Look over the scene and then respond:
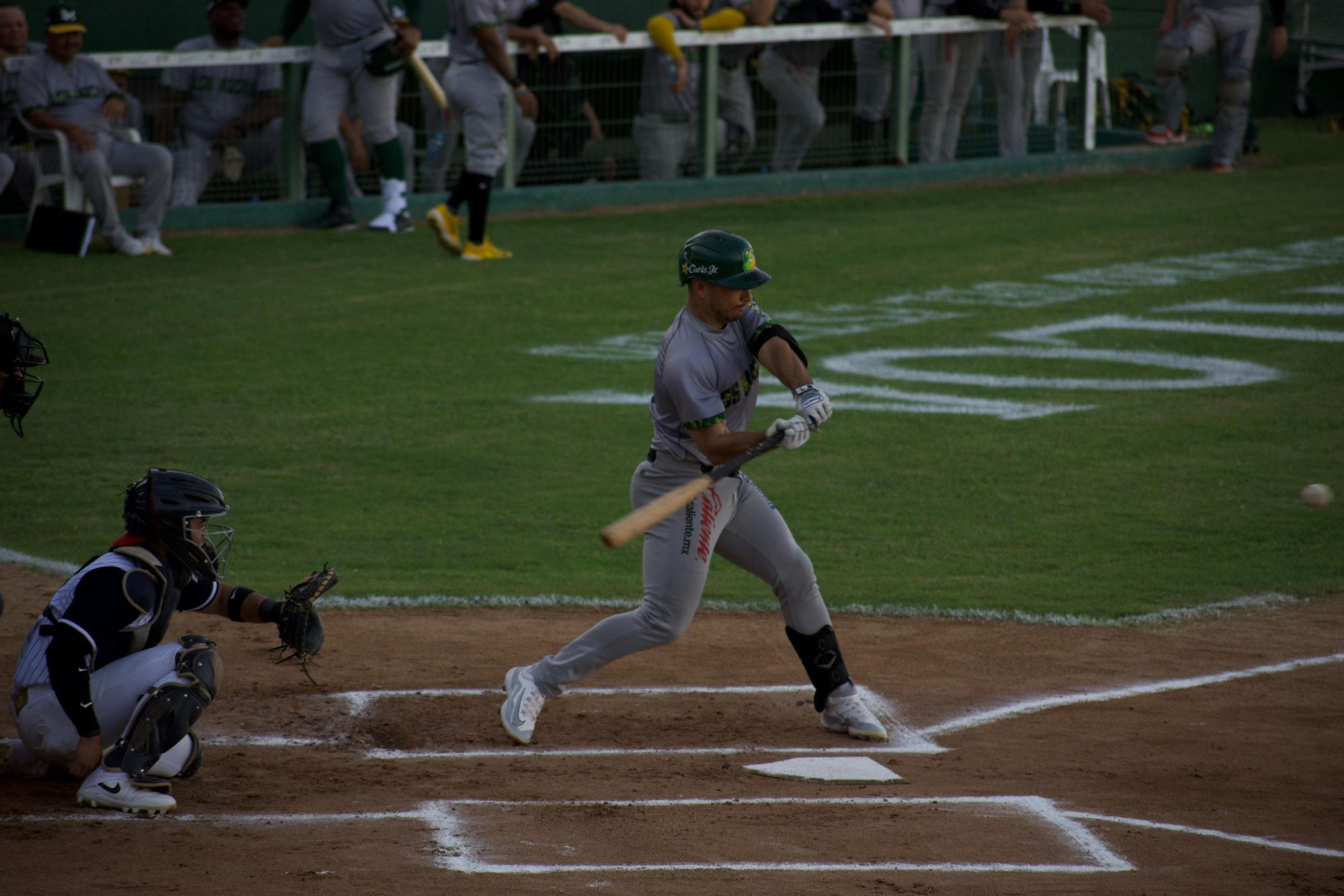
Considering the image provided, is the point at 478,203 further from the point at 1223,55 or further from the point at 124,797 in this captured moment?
the point at 124,797

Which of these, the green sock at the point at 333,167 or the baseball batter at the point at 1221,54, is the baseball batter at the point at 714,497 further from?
the baseball batter at the point at 1221,54

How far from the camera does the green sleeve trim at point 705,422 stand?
5.41 m

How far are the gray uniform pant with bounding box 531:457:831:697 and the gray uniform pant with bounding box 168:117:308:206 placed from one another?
427 inches

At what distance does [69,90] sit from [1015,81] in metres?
10.7

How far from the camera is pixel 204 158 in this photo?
15.5 metres

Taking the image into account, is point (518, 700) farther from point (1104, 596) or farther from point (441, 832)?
point (1104, 596)

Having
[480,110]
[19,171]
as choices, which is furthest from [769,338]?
[19,171]

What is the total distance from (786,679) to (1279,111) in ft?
71.4

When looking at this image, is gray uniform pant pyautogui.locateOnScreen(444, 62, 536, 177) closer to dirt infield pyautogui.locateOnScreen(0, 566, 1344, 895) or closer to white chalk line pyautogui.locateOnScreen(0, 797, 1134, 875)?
dirt infield pyautogui.locateOnScreen(0, 566, 1344, 895)

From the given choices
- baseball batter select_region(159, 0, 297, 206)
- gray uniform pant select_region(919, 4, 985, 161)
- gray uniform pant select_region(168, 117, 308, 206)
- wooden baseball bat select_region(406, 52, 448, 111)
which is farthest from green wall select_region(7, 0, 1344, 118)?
wooden baseball bat select_region(406, 52, 448, 111)

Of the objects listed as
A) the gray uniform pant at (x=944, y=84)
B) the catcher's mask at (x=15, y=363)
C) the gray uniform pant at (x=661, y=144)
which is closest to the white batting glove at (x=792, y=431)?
the catcher's mask at (x=15, y=363)

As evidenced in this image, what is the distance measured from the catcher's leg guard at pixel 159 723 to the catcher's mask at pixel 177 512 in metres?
0.34

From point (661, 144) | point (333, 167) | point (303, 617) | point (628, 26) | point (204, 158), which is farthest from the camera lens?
point (628, 26)

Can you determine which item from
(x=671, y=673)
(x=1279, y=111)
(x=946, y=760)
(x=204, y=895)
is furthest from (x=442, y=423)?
(x=1279, y=111)
